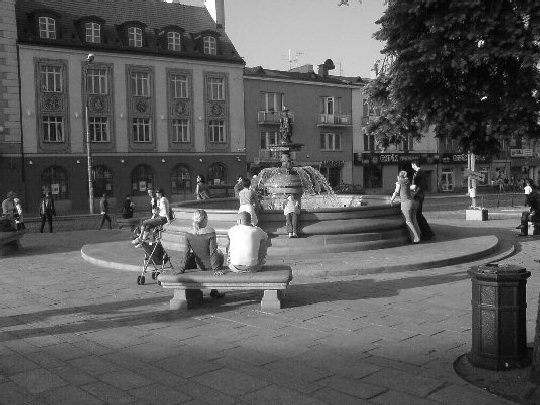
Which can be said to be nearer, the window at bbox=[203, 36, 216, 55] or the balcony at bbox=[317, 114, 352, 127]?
the window at bbox=[203, 36, 216, 55]

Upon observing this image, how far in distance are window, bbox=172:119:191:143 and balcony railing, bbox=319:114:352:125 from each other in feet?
41.9

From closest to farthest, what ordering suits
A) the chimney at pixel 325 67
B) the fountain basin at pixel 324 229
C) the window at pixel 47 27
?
the fountain basin at pixel 324 229
the window at pixel 47 27
the chimney at pixel 325 67

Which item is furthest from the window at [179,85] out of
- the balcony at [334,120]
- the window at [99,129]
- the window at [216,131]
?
the balcony at [334,120]

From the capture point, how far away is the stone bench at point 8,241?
50.7 feet

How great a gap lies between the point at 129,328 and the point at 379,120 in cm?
737

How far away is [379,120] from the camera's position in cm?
1277

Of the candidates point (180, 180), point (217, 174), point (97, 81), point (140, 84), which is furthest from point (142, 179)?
point (97, 81)

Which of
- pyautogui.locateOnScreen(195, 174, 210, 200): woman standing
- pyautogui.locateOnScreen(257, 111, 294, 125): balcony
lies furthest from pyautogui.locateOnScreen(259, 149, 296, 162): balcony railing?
pyautogui.locateOnScreen(195, 174, 210, 200): woman standing

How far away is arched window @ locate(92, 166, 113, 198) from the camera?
39031 mm

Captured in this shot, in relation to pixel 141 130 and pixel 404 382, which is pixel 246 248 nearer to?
pixel 404 382

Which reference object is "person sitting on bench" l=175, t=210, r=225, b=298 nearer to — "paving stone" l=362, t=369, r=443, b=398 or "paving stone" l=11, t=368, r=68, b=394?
"paving stone" l=11, t=368, r=68, b=394

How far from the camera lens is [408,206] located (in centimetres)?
1470

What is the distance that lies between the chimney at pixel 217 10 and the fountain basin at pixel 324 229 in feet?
115

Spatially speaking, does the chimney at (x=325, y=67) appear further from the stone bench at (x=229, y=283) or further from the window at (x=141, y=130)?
the stone bench at (x=229, y=283)
